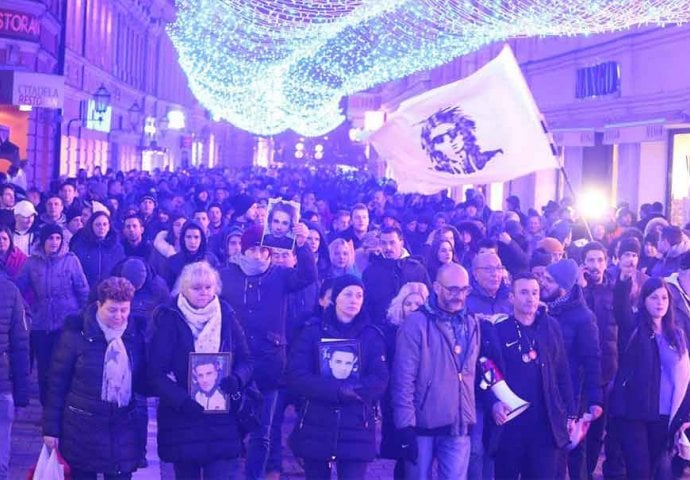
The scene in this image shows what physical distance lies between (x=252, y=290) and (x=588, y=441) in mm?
2604

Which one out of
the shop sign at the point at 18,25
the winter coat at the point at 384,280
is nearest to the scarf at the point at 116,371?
the winter coat at the point at 384,280

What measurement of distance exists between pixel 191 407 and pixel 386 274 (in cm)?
361

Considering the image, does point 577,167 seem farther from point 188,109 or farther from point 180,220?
point 188,109

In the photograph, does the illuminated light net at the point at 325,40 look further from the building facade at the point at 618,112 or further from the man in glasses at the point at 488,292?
the man in glasses at the point at 488,292

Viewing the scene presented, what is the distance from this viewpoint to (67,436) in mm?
6574

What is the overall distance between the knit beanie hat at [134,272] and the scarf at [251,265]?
776 millimetres

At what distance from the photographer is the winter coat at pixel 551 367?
7.20 metres

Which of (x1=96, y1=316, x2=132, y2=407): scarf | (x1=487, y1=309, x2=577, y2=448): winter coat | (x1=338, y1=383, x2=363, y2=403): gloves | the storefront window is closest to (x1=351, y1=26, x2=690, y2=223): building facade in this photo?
the storefront window

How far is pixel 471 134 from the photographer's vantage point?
10547 millimetres

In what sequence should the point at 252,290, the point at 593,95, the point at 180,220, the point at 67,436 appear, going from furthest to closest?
the point at 593,95
the point at 180,220
the point at 252,290
the point at 67,436

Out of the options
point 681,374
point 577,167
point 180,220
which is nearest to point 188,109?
point 577,167

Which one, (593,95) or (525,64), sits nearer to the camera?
(593,95)

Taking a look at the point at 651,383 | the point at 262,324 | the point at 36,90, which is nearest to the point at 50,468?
the point at 262,324

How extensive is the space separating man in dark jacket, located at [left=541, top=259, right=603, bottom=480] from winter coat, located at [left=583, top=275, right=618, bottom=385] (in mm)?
446
